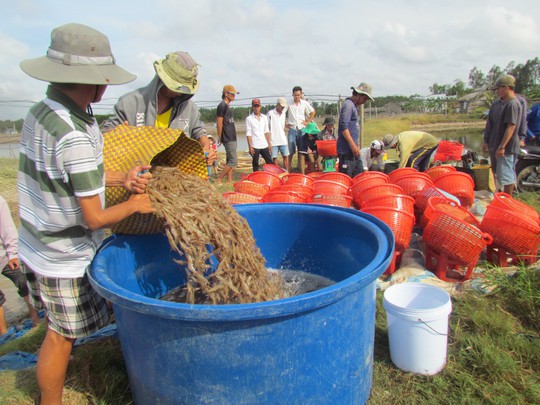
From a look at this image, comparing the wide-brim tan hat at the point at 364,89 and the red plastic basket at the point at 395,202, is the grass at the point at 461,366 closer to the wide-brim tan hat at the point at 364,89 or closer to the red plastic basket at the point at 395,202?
the red plastic basket at the point at 395,202

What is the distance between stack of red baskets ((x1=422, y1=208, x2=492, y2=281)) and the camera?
3379 mm

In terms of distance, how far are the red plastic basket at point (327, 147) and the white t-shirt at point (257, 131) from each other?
1262 millimetres

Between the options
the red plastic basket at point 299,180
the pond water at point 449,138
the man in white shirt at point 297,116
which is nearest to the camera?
the red plastic basket at point 299,180

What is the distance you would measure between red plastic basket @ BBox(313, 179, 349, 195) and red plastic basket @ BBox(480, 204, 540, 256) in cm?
148

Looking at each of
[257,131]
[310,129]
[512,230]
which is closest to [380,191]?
[512,230]

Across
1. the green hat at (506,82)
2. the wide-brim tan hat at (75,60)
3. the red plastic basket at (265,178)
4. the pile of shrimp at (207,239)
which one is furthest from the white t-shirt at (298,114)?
the wide-brim tan hat at (75,60)

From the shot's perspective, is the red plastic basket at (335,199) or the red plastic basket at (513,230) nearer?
the red plastic basket at (513,230)

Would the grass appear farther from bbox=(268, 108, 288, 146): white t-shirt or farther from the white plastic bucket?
bbox=(268, 108, 288, 146): white t-shirt

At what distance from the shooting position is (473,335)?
2.74 meters

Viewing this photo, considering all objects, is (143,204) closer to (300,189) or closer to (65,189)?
(65,189)

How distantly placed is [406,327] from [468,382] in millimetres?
454

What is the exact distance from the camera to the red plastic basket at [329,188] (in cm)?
438

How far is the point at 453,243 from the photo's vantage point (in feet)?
11.3

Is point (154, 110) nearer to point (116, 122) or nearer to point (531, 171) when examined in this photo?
point (116, 122)
